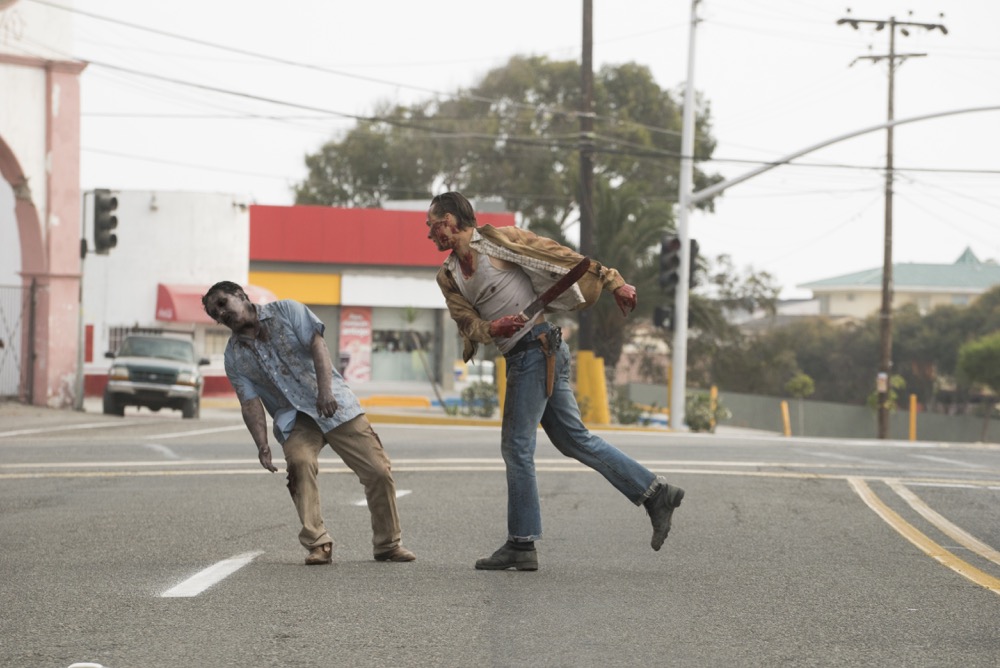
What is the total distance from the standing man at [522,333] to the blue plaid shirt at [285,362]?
75 cm

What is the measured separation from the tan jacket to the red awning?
3579 centimetres

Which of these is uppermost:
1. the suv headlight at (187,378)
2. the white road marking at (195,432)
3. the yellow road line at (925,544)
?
the yellow road line at (925,544)

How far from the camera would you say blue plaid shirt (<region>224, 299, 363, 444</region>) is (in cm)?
742

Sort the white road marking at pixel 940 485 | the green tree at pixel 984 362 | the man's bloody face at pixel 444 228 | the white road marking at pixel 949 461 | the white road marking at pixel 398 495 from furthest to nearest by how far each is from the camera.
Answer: the green tree at pixel 984 362
the white road marking at pixel 949 461
the white road marking at pixel 940 485
the white road marking at pixel 398 495
the man's bloody face at pixel 444 228

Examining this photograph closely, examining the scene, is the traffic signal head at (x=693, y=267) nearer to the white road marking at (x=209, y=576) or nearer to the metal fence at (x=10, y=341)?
the metal fence at (x=10, y=341)

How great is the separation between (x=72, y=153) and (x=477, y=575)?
913 inches

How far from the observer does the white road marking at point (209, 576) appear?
6383 millimetres

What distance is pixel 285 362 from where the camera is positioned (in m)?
7.43

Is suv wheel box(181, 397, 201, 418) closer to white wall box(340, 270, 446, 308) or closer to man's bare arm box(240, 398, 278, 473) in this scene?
white wall box(340, 270, 446, 308)

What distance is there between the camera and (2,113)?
27078mm

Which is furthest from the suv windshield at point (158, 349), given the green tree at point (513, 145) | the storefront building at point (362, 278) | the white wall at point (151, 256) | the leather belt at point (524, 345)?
the green tree at point (513, 145)

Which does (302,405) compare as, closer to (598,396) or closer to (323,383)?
(323,383)

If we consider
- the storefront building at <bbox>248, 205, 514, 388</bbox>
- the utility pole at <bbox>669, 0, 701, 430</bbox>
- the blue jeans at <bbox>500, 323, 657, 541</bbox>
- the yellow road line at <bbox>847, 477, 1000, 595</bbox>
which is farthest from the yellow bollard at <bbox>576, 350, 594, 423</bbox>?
the blue jeans at <bbox>500, 323, 657, 541</bbox>

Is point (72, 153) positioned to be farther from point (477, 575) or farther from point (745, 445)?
point (477, 575)
